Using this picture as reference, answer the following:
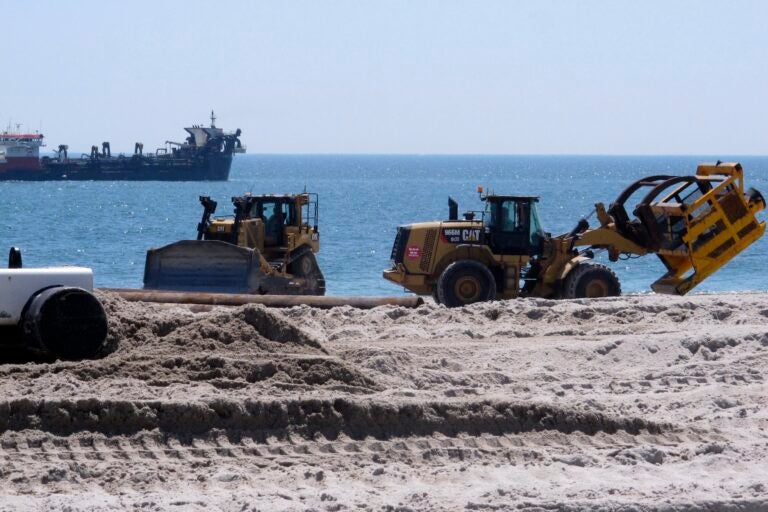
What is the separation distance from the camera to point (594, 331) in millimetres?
13141

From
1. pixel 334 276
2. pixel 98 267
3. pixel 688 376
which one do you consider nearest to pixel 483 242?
pixel 688 376

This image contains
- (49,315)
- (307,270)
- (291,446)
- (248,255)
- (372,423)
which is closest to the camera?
(291,446)

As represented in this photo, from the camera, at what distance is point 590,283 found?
17188 mm

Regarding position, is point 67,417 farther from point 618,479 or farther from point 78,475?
point 618,479

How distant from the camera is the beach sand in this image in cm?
732

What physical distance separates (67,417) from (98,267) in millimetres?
29003

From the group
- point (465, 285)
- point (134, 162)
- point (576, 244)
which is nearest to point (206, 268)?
point (465, 285)

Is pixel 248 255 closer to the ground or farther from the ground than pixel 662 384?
farther from the ground

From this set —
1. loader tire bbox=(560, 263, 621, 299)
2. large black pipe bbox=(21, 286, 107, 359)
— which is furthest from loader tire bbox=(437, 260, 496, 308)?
large black pipe bbox=(21, 286, 107, 359)

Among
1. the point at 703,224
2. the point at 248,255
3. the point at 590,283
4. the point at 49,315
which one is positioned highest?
the point at 703,224

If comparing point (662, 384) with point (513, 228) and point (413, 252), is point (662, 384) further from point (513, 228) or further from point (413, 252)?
point (413, 252)

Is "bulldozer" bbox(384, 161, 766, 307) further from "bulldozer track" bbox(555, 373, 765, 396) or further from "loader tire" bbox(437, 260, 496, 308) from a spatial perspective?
"bulldozer track" bbox(555, 373, 765, 396)

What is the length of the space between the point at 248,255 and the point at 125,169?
84455 millimetres

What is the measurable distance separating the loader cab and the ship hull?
84488mm
